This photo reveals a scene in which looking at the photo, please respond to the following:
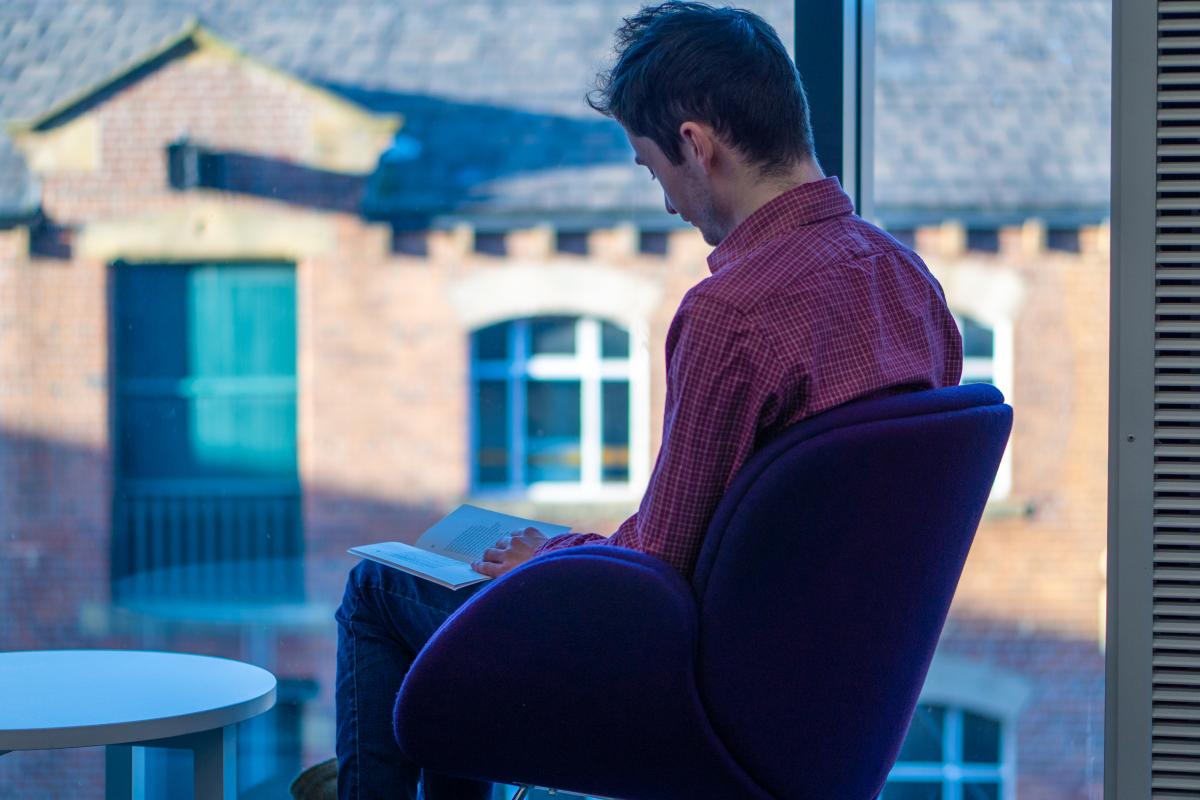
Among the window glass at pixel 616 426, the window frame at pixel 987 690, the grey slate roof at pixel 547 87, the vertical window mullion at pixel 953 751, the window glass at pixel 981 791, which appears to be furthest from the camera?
the window frame at pixel 987 690

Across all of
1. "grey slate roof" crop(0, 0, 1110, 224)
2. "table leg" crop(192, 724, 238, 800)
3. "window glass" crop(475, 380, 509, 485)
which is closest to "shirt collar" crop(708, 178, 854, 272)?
"table leg" crop(192, 724, 238, 800)

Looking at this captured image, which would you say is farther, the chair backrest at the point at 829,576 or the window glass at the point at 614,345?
the window glass at the point at 614,345

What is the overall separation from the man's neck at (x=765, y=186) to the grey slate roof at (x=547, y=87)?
329 inches

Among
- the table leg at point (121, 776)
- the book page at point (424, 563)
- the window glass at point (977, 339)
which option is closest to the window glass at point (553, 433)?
the window glass at point (977, 339)

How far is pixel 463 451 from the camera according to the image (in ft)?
39.9

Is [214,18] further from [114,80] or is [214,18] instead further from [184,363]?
[184,363]

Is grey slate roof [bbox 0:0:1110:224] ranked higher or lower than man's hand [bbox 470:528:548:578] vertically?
higher

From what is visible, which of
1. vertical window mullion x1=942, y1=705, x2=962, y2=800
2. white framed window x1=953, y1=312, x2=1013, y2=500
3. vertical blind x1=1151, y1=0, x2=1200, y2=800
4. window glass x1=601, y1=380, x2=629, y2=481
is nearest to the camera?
vertical blind x1=1151, y1=0, x2=1200, y2=800

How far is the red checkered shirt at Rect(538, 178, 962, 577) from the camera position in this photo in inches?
38.2

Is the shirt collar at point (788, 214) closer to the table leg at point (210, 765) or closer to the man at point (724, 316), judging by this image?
the man at point (724, 316)

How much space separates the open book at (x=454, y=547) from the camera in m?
1.24

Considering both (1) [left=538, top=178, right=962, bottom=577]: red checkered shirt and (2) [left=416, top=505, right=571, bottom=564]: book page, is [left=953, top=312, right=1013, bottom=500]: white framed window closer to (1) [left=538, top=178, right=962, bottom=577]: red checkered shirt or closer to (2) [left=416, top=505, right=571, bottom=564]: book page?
(2) [left=416, top=505, right=571, bottom=564]: book page

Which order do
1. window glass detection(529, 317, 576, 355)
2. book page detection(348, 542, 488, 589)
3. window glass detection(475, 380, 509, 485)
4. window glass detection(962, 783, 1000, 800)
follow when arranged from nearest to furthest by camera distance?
1. book page detection(348, 542, 488, 589)
2. window glass detection(962, 783, 1000, 800)
3. window glass detection(529, 317, 576, 355)
4. window glass detection(475, 380, 509, 485)

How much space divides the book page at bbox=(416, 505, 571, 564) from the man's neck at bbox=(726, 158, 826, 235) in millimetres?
431
